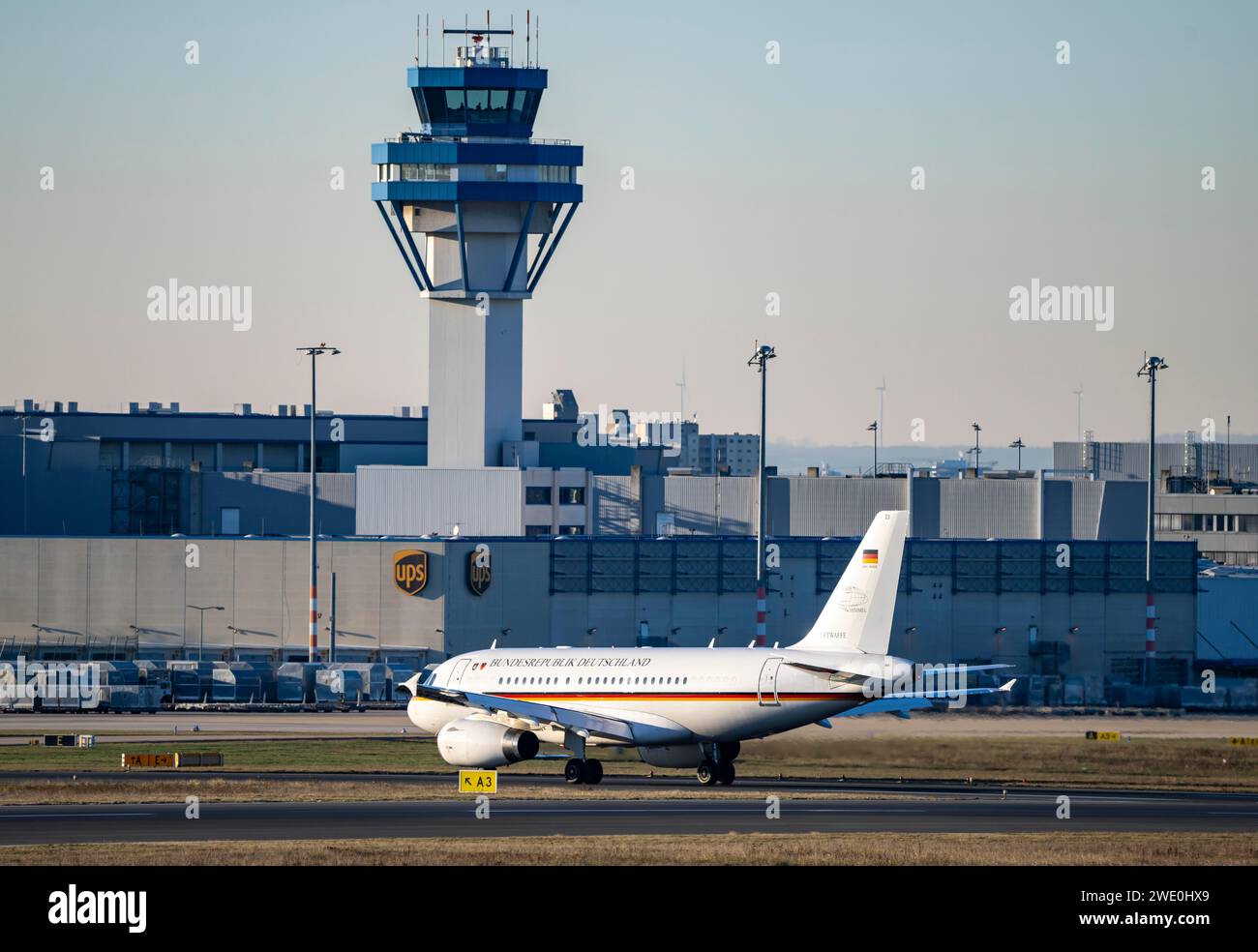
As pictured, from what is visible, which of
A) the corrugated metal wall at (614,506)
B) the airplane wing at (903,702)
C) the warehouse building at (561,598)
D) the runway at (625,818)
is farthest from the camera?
the corrugated metal wall at (614,506)

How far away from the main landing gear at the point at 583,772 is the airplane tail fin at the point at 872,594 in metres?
8.68

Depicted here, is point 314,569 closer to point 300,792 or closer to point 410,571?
point 410,571

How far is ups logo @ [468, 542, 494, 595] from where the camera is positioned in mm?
103875

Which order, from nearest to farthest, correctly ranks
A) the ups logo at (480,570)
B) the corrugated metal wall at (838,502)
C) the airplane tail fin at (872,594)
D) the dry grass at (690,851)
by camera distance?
the dry grass at (690,851)
the airplane tail fin at (872,594)
the ups logo at (480,570)
the corrugated metal wall at (838,502)

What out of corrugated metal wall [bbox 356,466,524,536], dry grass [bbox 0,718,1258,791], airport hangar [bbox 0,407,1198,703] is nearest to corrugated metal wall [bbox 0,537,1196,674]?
airport hangar [bbox 0,407,1198,703]

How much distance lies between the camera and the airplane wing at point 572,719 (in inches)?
2240

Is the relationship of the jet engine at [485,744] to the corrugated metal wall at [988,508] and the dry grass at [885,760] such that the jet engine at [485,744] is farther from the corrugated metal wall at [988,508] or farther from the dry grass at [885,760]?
the corrugated metal wall at [988,508]

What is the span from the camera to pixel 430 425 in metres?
127

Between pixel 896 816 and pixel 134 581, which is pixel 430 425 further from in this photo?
pixel 896 816

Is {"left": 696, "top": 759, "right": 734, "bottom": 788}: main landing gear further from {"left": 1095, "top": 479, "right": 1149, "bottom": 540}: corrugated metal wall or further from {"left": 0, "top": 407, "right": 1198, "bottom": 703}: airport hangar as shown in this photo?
{"left": 1095, "top": 479, "right": 1149, "bottom": 540}: corrugated metal wall

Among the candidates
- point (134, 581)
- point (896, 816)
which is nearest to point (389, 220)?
point (134, 581)

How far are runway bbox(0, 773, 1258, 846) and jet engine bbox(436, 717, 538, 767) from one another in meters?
5.36

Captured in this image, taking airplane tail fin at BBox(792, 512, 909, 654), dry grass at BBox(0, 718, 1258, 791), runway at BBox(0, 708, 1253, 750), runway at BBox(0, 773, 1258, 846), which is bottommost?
runway at BBox(0, 708, 1253, 750)

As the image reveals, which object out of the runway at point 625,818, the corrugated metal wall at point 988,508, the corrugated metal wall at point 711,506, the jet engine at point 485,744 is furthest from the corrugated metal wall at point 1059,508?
the jet engine at point 485,744
